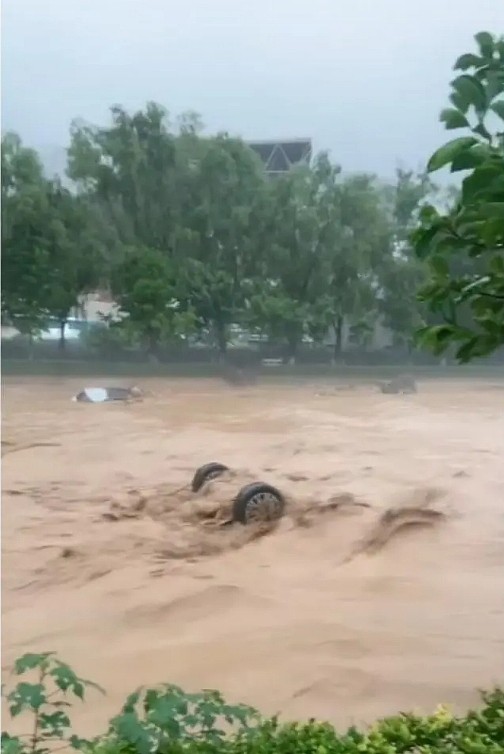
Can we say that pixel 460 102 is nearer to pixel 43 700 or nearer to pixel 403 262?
pixel 403 262

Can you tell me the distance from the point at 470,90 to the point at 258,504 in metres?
0.63

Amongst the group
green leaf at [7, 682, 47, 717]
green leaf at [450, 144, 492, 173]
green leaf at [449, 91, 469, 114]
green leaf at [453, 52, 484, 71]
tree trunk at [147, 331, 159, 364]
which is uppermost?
green leaf at [453, 52, 484, 71]

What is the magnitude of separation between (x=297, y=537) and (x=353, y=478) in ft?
0.40

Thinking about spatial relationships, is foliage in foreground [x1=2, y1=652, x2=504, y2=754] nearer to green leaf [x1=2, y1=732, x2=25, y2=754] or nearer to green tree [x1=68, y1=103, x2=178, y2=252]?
green leaf [x1=2, y1=732, x2=25, y2=754]

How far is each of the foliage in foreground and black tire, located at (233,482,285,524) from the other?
0.25 meters

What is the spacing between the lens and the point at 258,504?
127cm

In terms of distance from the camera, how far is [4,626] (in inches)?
Result: 48.3

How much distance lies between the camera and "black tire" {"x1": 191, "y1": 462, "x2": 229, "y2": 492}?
4.19ft

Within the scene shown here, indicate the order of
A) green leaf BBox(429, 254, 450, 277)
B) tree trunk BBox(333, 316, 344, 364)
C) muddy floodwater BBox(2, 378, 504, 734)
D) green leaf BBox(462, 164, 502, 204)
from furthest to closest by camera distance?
tree trunk BBox(333, 316, 344, 364)
muddy floodwater BBox(2, 378, 504, 734)
green leaf BBox(429, 254, 450, 277)
green leaf BBox(462, 164, 502, 204)

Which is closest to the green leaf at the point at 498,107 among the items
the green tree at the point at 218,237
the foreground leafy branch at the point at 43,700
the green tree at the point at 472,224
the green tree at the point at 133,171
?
the green tree at the point at 472,224

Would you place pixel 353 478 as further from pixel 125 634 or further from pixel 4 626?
pixel 4 626

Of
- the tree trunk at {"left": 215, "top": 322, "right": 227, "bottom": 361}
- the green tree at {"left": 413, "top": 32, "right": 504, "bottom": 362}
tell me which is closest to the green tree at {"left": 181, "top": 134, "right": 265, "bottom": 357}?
the tree trunk at {"left": 215, "top": 322, "right": 227, "bottom": 361}

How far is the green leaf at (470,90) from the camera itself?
104 cm

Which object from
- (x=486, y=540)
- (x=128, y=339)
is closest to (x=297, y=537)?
(x=486, y=540)
